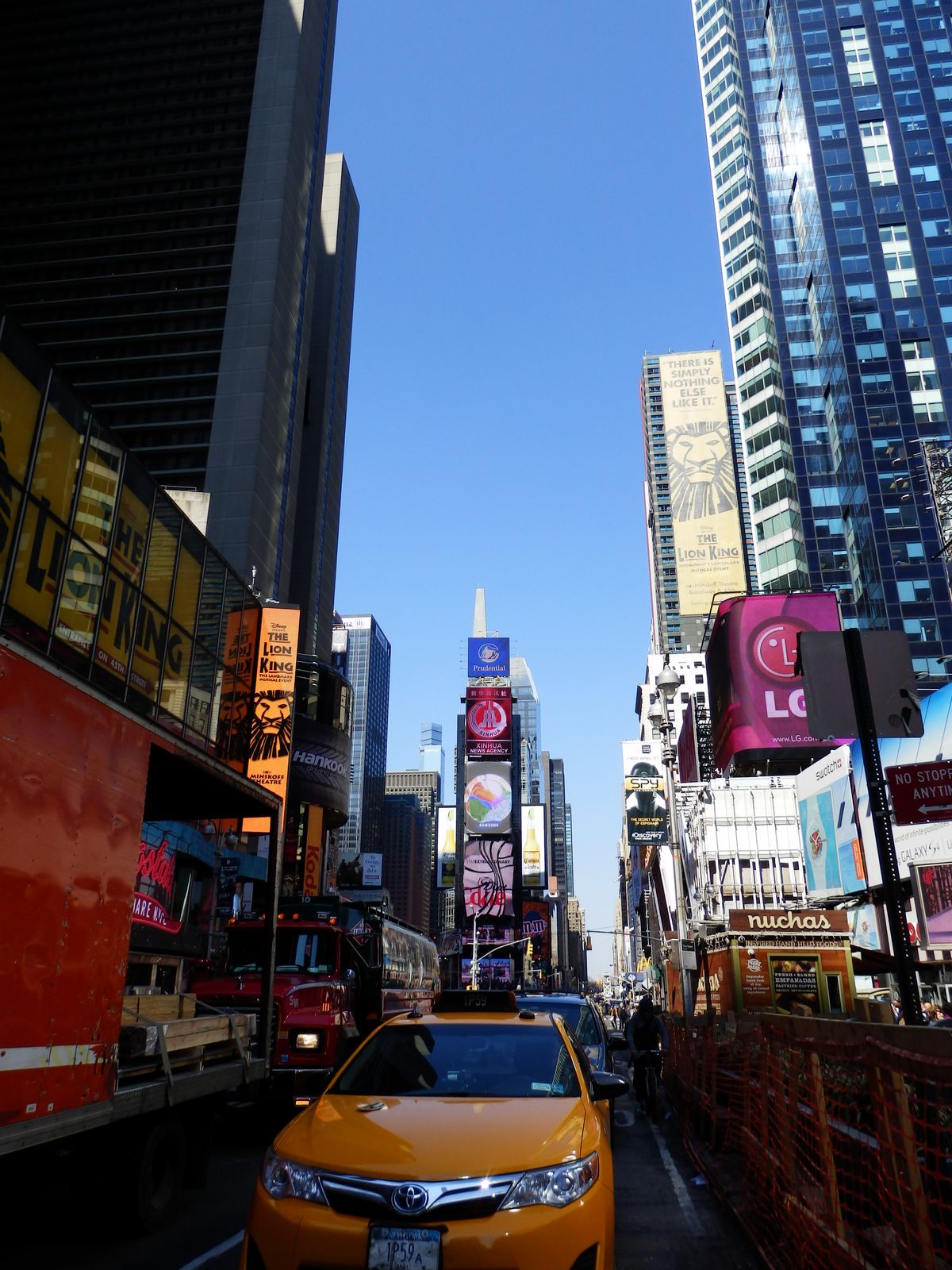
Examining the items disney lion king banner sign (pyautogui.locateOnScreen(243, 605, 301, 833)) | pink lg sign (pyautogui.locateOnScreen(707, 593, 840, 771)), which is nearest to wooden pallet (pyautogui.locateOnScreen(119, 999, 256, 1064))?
disney lion king banner sign (pyautogui.locateOnScreen(243, 605, 301, 833))

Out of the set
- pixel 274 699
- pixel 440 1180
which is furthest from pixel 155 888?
pixel 440 1180

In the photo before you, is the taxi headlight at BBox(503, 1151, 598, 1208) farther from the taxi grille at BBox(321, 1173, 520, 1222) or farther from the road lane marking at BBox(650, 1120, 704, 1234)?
the road lane marking at BBox(650, 1120, 704, 1234)

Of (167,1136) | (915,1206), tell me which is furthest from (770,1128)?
(167,1136)

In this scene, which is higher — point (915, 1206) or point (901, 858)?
point (901, 858)

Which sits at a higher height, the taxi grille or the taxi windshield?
the taxi windshield

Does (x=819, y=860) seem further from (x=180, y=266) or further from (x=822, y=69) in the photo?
(x=822, y=69)

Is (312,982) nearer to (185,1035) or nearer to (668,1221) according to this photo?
(185,1035)

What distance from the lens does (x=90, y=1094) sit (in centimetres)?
623

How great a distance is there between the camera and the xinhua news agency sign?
9.52m

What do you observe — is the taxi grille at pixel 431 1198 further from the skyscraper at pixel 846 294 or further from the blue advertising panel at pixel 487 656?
the blue advertising panel at pixel 487 656

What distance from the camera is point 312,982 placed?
41.2 feet

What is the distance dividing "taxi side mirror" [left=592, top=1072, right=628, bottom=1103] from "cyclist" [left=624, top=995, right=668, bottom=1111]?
31.1ft

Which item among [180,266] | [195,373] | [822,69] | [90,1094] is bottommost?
[90,1094]

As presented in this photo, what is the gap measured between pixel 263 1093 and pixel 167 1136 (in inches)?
165
